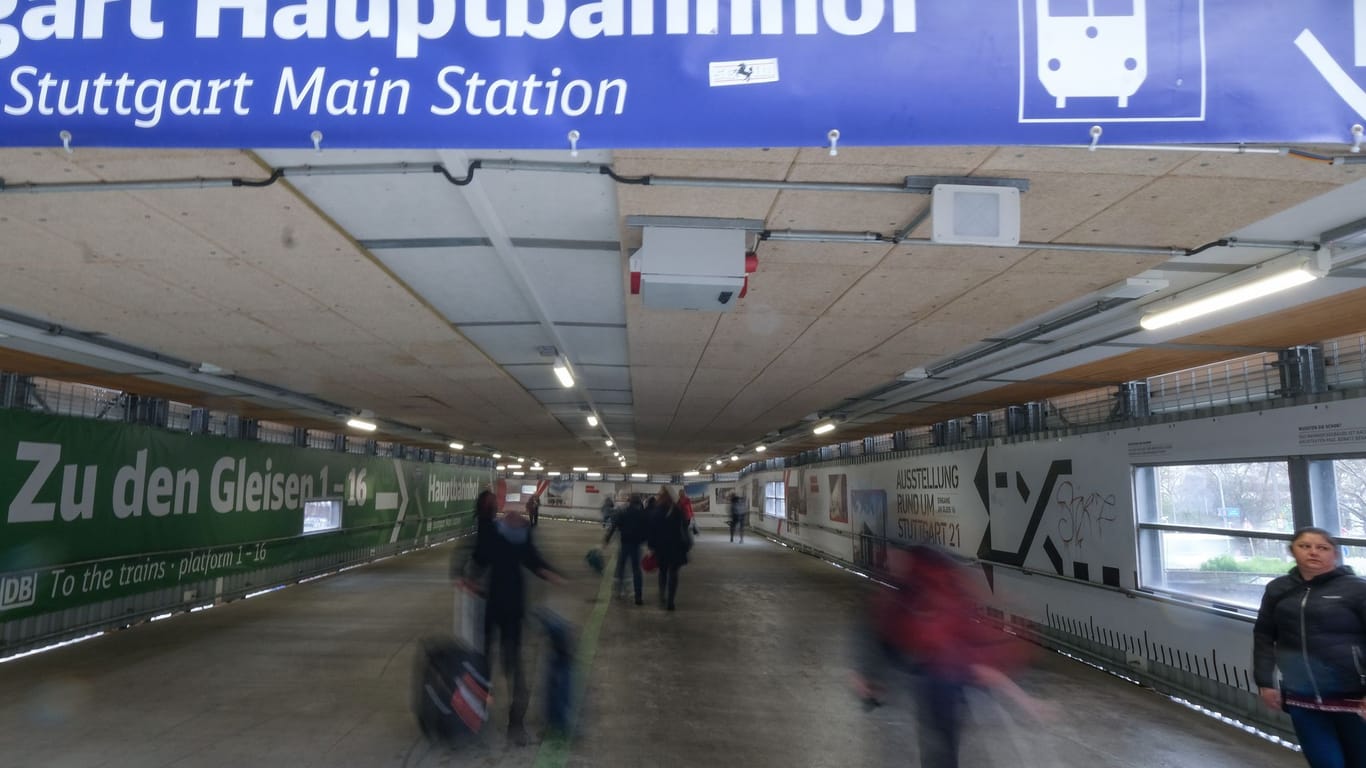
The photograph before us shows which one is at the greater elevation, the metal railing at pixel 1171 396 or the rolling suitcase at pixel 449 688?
the metal railing at pixel 1171 396

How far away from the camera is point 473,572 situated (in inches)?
217

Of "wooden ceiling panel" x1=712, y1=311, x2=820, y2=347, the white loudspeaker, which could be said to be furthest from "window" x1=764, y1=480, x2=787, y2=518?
the white loudspeaker

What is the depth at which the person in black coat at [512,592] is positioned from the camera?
536cm

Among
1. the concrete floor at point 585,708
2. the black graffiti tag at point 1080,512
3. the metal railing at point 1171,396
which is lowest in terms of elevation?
the concrete floor at point 585,708

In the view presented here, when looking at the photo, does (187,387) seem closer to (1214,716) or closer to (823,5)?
(823,5)

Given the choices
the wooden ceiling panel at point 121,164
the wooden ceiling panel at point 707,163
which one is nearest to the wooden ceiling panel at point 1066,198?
the wooden ceiling panel at point 707,163

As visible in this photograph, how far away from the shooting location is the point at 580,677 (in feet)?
23.3

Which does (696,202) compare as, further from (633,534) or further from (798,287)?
(633,534)

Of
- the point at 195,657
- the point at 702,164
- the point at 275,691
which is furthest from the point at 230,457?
the point at 702,164

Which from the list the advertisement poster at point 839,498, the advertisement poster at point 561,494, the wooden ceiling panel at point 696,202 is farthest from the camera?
the advertisement poster at point 561,494

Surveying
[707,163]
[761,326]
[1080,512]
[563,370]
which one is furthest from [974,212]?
[1080,512]

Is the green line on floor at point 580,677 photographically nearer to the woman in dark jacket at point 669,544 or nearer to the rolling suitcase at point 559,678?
the rolling suitcase at point 559,678

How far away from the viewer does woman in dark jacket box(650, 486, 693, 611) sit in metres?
11.4

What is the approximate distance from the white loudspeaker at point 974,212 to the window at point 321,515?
1435cm
